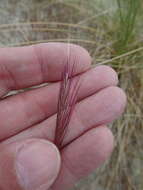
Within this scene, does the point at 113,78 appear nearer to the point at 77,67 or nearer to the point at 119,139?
the point at 77,67

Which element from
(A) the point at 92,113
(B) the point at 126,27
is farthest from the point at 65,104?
(B) the point at 126,27

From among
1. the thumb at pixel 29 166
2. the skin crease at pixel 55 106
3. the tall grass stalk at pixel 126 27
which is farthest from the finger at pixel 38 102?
the tall grass stalk at pixel 126 27

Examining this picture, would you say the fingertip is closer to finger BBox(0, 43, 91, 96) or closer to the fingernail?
finger BBox(0, 43, 91, 96)

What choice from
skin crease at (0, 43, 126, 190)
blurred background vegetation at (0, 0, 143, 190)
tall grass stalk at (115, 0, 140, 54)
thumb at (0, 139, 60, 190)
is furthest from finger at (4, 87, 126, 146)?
tall grass stalk at (115, 0, 140, 54)

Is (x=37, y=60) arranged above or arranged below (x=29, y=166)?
above

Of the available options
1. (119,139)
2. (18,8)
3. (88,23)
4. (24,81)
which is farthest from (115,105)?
(18,8)

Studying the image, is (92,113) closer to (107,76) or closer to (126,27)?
(107,76)

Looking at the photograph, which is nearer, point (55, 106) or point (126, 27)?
point (55, 106)

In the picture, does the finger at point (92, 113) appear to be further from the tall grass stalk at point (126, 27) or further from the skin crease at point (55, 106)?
the tall grass stalk at point (126, 27)
